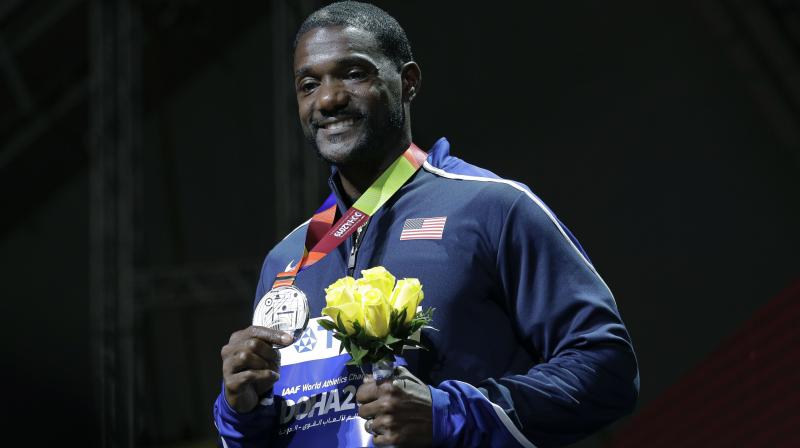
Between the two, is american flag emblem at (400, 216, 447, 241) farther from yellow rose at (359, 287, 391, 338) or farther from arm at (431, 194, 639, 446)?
yellow rose at (359, 287, 391, 338)

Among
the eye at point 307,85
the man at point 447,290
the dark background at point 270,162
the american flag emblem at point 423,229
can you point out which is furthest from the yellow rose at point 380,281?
the dark background at point 270,162

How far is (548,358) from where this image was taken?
1.61 m

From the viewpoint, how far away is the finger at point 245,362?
4.95ft

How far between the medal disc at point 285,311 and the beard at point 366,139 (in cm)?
30

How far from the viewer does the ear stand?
6.09 feet

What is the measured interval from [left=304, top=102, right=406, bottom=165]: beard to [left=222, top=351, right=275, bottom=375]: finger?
0.41 m

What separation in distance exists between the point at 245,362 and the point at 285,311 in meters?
0.09

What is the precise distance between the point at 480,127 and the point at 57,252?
3328mm

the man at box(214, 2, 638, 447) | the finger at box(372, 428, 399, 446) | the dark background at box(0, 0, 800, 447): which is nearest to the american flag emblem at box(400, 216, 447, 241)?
the man at box(214, 2, 638, 447)

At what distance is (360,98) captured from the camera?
5.72 ft

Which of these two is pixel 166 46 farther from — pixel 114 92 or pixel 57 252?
pixel 57 252

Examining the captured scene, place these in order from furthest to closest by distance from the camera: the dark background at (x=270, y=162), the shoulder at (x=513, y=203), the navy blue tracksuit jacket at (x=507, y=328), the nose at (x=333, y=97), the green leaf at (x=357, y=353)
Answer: the dark background at (x=270, y=162) < the nose at (x=333, y=97) < the shoulder at (x=513, y=203) < the navy blue tracksuit jacket at (x=507, y=328) < the green leaf at (x=357, y=353)

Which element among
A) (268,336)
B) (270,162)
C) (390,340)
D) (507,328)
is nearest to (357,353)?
(390,340)

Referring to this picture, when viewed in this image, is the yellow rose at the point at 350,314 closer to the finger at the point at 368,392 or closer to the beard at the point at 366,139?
the finger at the point at 368,392
